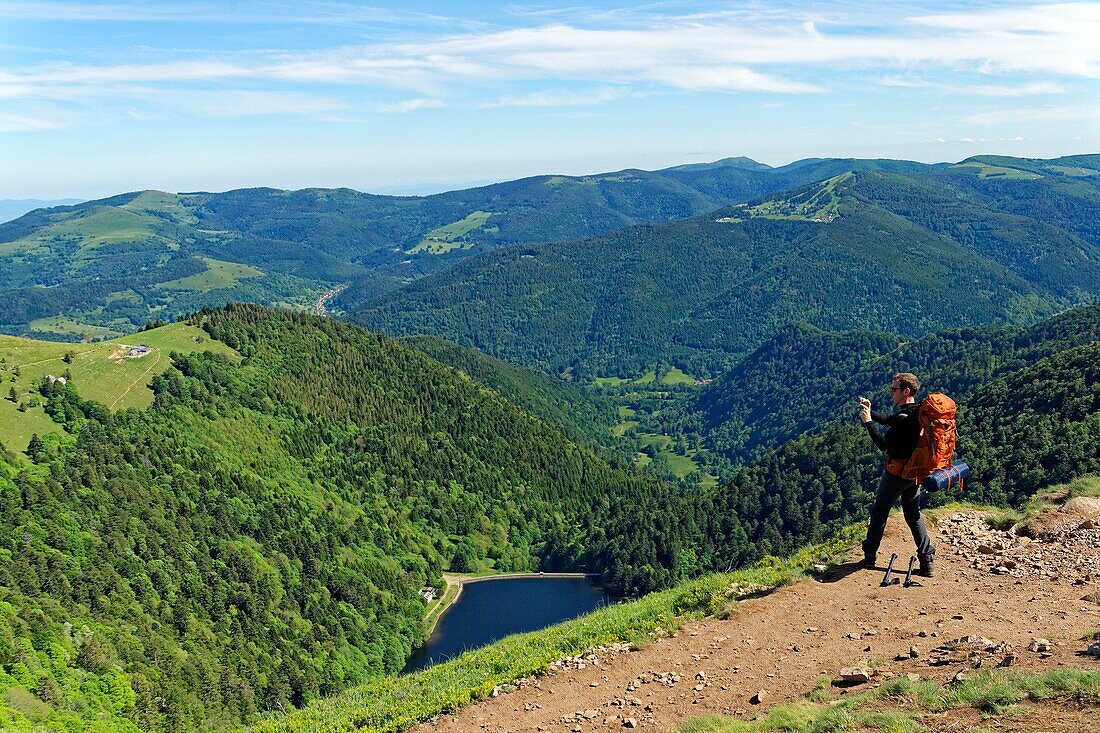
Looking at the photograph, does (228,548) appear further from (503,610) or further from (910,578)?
(910,578)

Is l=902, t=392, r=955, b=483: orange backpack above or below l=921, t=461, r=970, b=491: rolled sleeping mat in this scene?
above

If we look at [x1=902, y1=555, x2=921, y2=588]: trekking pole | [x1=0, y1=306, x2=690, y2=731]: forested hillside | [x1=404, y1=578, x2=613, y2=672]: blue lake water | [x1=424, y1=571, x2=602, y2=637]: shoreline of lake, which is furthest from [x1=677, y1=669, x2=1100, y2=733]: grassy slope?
[x1=424, y1=571, x2=602, y2=637]: shoreline of lake

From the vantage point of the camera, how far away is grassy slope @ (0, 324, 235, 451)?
127750 millimetres

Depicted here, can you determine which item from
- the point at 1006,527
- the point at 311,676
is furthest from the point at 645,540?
the point at 1006,527

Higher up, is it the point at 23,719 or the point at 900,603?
the point at 900,603

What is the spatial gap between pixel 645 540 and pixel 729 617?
497 feet

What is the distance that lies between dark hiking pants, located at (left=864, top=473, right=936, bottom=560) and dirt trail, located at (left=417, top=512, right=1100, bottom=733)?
136 cm

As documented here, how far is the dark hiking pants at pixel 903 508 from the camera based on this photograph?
2198 centimetres

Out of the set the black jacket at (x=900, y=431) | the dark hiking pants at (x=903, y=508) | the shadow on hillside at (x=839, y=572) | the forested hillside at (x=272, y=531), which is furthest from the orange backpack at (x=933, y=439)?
the forested hillside at (x=272, y=531)

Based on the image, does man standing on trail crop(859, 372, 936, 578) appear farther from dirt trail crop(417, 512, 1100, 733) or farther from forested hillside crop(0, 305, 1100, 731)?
forested hillside crop(0, 305, 1100, 731)

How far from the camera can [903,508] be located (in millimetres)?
22109

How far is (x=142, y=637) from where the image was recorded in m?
102

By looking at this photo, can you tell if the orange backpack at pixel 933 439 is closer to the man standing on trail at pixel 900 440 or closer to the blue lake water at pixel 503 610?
the man standing on trail at pixel 900 440

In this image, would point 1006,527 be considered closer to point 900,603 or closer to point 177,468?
point 900,603
